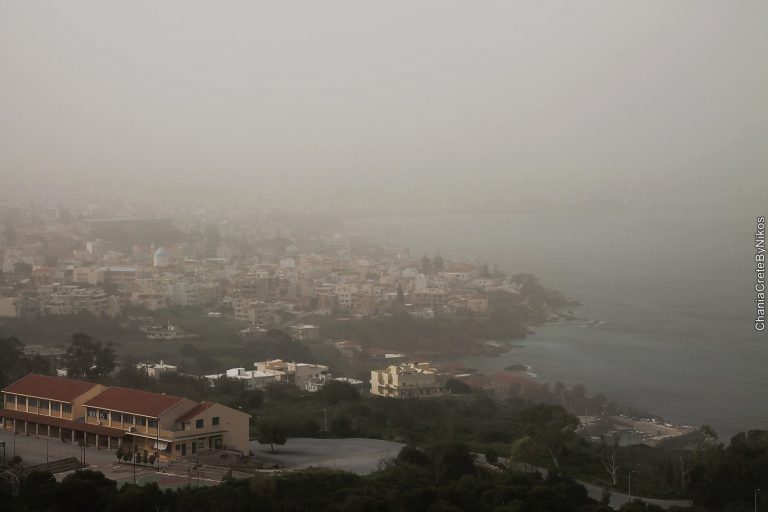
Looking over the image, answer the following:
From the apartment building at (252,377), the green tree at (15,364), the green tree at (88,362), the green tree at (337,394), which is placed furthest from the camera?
the apartment building at (252,377)

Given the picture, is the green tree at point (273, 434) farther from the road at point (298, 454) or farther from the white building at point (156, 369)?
the white building at point (156, 369)

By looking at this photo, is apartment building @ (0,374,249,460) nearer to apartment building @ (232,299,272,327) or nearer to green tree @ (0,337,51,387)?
green tree @ (0,337,51,387)

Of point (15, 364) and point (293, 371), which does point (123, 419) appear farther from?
point (293, 371)

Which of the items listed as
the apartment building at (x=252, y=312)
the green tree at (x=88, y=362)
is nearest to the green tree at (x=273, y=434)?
the green tree at (x=88, y=362)

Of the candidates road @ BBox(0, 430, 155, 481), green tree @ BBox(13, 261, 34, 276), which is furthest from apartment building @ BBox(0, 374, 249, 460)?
green tree @ BBox(13, 261, 34, 276)

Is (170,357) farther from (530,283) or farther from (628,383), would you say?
(530,283)

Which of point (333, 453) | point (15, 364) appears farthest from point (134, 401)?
point (15, 364)
